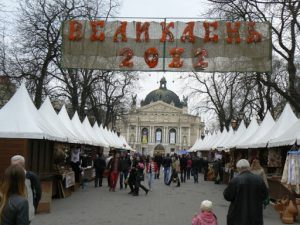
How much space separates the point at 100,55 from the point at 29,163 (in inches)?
177

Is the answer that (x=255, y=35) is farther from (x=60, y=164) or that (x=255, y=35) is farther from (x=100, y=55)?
(x=60, y=164)

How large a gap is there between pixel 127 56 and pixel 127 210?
449cm

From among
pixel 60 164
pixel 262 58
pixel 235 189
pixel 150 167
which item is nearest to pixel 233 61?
pixel 262 58

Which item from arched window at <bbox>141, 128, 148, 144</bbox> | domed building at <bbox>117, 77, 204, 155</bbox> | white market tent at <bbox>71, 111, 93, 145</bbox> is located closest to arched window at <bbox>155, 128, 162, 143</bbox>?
domed building at <bbox>117, 77, 204, 155</bbox>

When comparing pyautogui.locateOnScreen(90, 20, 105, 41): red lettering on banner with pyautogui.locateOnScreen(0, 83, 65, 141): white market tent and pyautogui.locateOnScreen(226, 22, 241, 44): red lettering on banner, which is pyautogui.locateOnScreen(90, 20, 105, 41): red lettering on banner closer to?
pyautogui.locateOnScreen(226, 22, 241, 44): red lettering on banner

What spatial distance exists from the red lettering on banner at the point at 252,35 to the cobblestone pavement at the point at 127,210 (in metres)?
4.49

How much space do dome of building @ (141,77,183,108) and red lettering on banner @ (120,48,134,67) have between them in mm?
139397

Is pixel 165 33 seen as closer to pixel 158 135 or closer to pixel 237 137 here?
pixel 237 137

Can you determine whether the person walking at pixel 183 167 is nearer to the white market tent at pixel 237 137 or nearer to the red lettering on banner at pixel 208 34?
the white market tent at pixel 237 137

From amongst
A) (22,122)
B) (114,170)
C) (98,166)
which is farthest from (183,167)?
(22,122)

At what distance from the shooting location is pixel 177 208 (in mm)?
15352

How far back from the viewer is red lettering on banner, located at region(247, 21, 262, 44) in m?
12.6


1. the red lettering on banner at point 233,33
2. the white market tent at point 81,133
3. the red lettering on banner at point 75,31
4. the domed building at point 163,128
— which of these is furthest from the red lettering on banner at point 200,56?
the domed building at point 163,128

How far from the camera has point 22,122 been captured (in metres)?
14.4
